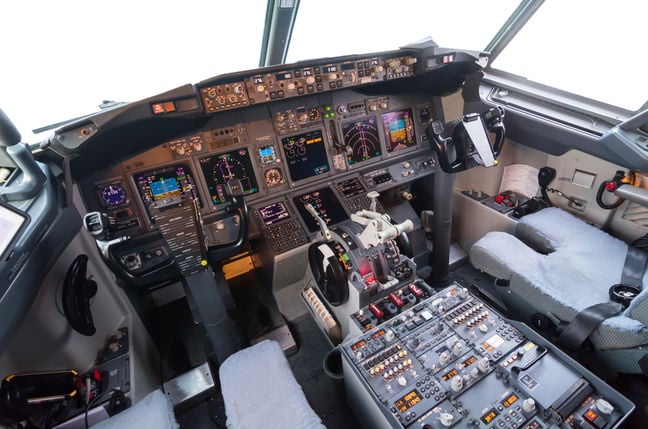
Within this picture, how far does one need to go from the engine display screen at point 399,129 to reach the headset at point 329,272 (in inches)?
45.6

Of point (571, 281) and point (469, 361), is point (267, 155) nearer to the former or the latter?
A: point (469, 361)

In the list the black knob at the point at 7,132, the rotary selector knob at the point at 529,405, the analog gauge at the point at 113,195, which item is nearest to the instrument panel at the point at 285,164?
the analog gauge at the point at 113,195

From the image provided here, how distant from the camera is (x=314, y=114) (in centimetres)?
235

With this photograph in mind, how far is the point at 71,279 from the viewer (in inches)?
61.3

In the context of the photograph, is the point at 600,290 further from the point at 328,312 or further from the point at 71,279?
the point at 71,279

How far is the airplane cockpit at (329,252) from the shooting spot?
133cm

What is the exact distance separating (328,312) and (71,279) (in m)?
1.47

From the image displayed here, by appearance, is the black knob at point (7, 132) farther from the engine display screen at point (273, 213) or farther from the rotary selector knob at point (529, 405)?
the rotary selector knob at point (529, 405)

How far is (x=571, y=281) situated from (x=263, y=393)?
184 cm

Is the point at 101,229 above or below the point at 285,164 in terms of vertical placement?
above

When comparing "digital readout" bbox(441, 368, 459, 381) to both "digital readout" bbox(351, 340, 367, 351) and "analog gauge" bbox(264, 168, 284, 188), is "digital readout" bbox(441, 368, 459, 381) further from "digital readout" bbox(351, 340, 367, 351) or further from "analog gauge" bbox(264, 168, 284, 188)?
"analog gauge" bbox(264, 168, 284, 188)

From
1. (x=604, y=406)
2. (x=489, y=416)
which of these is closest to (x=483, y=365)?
(x=489, y=416)

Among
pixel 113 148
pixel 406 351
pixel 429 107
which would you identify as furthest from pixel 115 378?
pixel 429 107

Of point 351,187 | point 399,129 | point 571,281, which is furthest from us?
point 399,129
